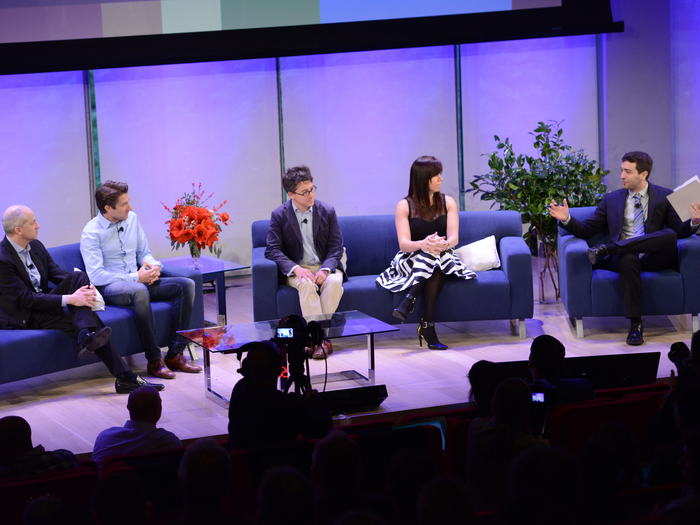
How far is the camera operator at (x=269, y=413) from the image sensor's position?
3914mm

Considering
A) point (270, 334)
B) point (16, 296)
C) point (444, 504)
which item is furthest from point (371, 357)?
point (444, 504)

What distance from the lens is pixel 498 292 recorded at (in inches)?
274

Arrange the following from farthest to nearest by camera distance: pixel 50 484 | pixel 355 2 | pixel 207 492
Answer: pixel 355 2, pixel 50 484, pixel 207 492

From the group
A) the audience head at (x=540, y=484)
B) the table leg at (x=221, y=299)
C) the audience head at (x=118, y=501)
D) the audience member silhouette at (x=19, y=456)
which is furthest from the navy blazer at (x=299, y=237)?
the audience head at (x=540, y=484)

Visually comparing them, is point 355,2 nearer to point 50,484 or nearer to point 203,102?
point 203,102

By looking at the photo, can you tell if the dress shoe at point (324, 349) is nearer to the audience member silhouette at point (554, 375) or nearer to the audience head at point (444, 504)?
the audience member silhouette at point (554, 375)

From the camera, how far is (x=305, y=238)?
23.4ft

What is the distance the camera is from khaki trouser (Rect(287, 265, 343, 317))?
267 inches

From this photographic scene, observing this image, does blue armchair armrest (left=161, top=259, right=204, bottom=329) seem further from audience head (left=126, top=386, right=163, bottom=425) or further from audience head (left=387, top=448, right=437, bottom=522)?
audience head (left=387, top=448, right=437, bottom=522)

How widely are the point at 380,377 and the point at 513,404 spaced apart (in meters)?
2.94

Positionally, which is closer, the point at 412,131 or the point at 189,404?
the point at 189,404

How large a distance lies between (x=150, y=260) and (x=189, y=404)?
4.21 ft

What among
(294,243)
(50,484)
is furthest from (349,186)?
(50,484)

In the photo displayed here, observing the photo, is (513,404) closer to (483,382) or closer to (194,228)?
(483,382)
